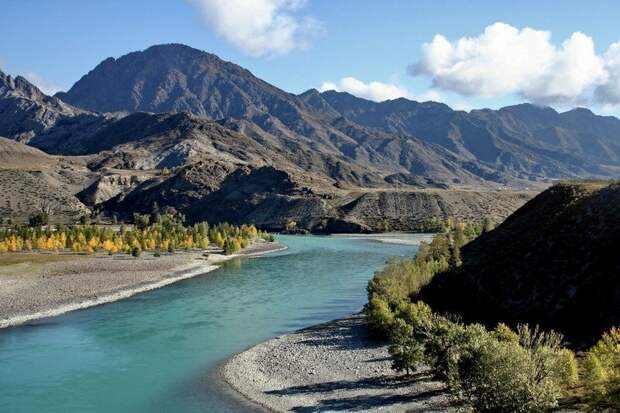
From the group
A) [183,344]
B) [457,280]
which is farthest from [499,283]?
[183,344]

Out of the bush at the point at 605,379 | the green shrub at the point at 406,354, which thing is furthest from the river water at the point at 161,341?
the bush at the point at 605,379

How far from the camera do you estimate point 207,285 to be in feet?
321

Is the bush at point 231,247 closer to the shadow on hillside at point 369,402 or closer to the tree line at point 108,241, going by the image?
the tree line at point 108,241

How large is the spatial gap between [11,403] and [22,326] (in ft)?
84.3

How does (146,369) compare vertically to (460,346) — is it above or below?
below

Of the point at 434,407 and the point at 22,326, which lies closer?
the point at 434,407

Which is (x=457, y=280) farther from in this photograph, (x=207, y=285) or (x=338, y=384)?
(x=207, y=285)

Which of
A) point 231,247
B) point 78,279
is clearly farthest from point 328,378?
point 231,247

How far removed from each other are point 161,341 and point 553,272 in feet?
132

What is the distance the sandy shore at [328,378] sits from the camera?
3897 centimetres

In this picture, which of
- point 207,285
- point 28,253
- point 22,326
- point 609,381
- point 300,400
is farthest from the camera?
point 28,253

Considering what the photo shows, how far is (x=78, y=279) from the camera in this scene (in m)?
93.9

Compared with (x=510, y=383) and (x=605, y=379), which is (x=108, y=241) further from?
(x=605, y=379)

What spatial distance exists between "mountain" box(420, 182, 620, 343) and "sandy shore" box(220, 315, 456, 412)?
12522 millimetres
